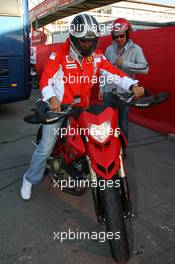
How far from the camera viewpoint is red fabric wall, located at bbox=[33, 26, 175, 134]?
6586 millimetres

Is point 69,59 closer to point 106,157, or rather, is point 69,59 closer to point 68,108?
point 68,108

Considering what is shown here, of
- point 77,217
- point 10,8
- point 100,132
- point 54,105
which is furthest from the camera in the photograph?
point 10,8

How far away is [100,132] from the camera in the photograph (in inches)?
108

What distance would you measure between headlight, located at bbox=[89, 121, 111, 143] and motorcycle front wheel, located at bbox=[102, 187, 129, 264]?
0.40m

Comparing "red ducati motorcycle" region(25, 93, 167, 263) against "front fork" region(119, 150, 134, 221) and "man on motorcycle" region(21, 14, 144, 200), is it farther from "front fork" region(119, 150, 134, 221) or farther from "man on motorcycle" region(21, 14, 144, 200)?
"man on motorcycle" region(21, 14, 144, 200)

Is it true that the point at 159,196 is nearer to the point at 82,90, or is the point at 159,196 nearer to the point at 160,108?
the point at 82,90

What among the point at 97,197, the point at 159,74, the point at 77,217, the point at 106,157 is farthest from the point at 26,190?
the point at 159,74

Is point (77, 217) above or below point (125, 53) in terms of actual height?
below

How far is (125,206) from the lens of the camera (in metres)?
2.98

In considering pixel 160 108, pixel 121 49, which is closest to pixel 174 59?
pixel 160 108

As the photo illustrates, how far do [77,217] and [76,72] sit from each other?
59.2 inches

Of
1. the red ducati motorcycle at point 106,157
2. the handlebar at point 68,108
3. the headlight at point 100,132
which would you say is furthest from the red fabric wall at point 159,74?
the headlight at point 100,132

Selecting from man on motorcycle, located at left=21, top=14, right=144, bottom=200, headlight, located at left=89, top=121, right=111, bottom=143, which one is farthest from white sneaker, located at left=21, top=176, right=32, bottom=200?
headlight, located at left=89, top=121, right=111, bottom=143

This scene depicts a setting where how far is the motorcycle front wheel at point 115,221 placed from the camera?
2.79m
